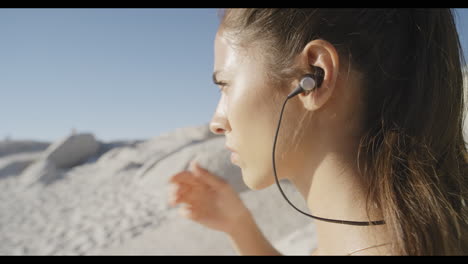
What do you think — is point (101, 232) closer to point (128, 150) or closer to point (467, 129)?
point (467, 129)

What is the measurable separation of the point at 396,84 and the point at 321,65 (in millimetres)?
252

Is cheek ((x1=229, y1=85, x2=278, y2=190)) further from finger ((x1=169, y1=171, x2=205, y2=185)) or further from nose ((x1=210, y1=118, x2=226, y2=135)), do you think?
finger ((x1=169, y1=171, x2=205, y2=185))

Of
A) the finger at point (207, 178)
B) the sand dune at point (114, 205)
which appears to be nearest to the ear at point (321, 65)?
the finger at point (207, 178)

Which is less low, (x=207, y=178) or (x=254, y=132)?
(x=254, y=132)

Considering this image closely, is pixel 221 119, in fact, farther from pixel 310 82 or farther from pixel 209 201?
pixel 209 201

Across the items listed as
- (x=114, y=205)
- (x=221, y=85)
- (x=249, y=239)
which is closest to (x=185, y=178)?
(x=249, y=239)

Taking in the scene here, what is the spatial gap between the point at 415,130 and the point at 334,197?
323mm

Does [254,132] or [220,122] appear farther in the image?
[220,122]

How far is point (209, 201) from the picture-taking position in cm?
180

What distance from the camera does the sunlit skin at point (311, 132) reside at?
3.25ft

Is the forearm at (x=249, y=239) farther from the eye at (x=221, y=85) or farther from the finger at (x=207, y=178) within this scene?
the eye at (x=221, y=85)

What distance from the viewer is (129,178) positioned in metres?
8.84

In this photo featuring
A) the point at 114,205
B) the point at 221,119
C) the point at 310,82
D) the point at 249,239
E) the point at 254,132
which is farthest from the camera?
the point at 114,205

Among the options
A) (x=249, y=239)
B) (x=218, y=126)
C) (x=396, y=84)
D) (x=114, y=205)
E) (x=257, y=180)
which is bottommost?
(x=114, y=205)
